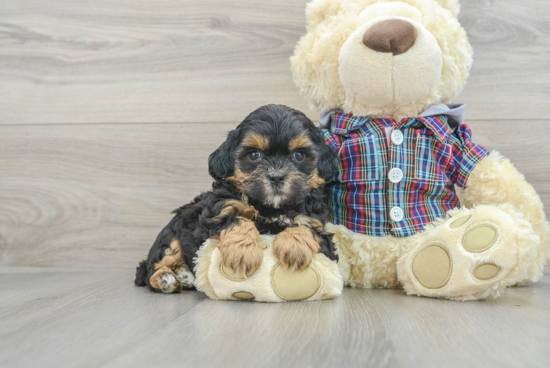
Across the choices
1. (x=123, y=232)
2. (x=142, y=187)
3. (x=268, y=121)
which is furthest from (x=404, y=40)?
(x=123, y=232)

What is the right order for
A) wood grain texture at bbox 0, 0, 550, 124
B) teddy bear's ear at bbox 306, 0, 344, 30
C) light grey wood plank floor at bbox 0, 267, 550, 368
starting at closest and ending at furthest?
light grey wood plank floor at bbox 0, 267, 550, 368 < teddy bear's ear at bbox 306, 0, 344, 30 < wood grain texture at bbox 0, 0, 550, 124

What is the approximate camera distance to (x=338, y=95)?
155cm

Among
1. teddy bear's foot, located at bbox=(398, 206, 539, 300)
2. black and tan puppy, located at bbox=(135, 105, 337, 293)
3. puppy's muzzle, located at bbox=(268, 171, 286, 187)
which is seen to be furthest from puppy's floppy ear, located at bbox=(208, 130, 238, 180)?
teddy bear's foot, located at bbox=(398, 206, 539, 300)

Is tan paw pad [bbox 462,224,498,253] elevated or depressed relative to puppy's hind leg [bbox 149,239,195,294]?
elevated

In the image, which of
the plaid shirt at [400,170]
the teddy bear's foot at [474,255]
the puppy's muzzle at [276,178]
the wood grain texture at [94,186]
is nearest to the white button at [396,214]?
the plaid shirt at [400,170]

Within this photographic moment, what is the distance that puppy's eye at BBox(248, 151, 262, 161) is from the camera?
1.28m

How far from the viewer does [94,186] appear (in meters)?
2.12

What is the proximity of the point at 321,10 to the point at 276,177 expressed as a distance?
72cm

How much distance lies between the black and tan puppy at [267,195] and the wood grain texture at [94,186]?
27.2 inches

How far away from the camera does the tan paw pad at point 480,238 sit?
1.21 metres

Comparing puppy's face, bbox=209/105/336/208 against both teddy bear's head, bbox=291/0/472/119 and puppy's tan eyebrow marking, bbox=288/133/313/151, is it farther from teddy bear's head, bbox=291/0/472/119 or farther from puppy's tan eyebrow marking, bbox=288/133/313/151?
teddy bear's head, bbox=291/0/472/119

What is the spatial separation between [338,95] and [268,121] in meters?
0.39

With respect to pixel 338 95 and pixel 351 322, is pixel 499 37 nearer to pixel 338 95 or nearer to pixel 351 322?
pixel 338 95

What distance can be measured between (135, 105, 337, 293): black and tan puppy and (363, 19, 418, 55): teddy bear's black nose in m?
0.32
